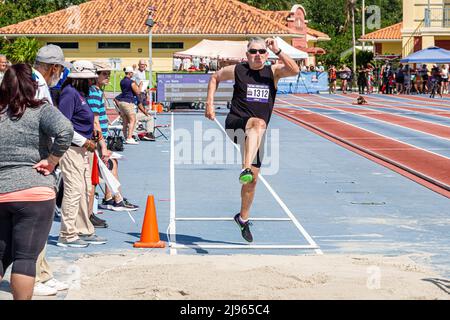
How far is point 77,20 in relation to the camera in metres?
72.4

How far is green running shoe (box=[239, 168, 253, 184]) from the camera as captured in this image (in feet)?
34.6

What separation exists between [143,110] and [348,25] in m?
94.2

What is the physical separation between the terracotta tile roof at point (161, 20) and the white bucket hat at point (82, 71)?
190 feet

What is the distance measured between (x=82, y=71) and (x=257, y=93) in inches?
74.6

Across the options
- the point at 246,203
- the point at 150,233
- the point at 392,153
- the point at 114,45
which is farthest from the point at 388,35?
the point at 150,233

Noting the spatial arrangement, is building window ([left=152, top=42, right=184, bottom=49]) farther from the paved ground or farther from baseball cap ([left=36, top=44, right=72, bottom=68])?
baseball cap ([left=36, top=44, right=72, bottom=68])

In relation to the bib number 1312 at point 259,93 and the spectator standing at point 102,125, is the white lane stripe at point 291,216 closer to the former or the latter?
the bib number 1312 at point 259,93

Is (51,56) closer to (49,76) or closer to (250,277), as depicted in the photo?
(49,76)

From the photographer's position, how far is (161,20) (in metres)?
71.2

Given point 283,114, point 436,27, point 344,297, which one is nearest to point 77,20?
point 436,27

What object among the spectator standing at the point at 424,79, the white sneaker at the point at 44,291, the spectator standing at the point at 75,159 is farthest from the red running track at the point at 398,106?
the white sneaker at the point at 44,291

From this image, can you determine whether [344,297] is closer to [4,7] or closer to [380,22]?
[4,7]

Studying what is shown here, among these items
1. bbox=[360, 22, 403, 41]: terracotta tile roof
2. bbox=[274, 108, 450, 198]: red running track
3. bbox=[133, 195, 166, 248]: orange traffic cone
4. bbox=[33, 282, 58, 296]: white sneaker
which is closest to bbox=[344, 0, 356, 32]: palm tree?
bbox=[360, 22, 403, 41]: terracotta tile roof

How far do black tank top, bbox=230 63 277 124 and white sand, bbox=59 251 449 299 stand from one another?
1567mm
